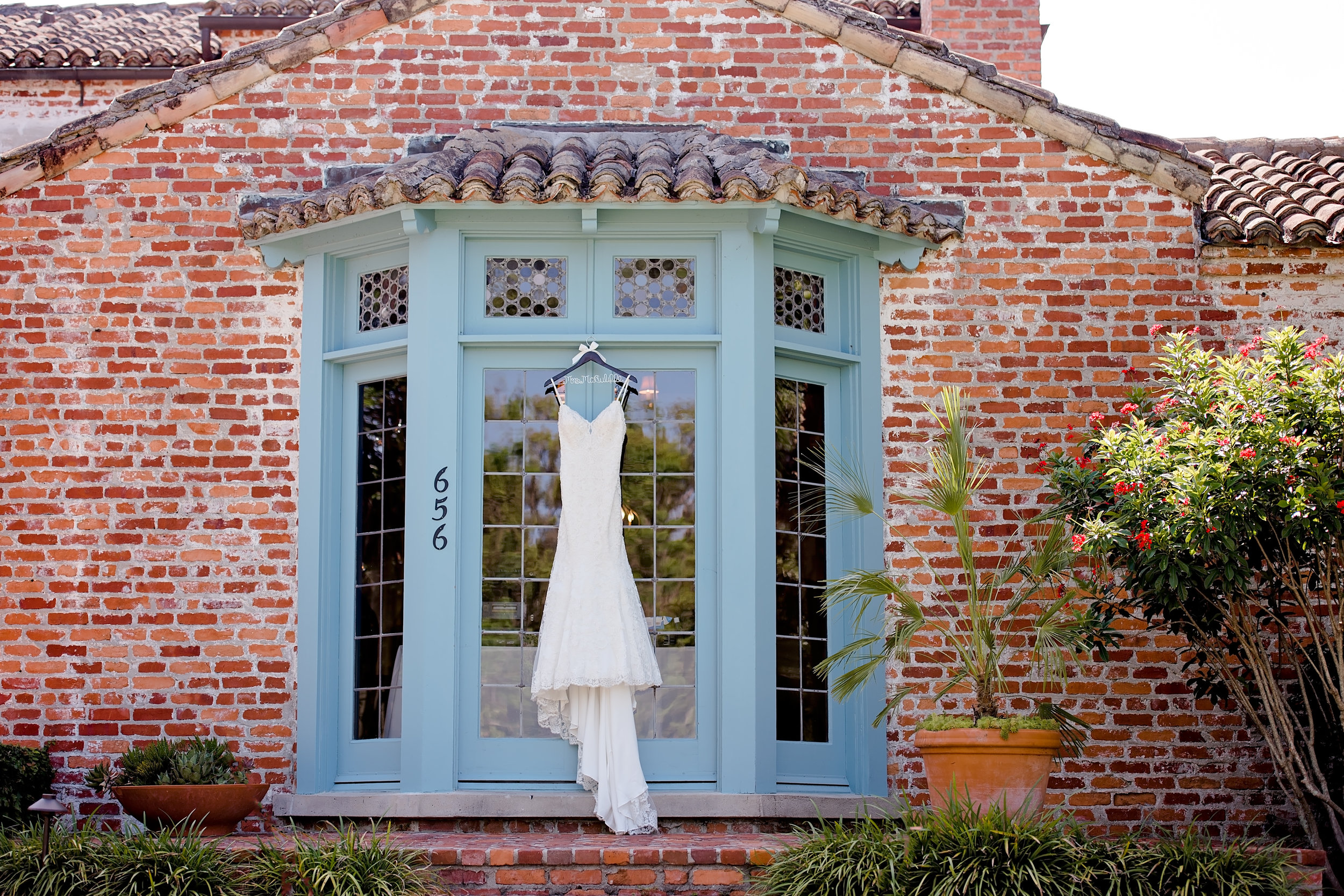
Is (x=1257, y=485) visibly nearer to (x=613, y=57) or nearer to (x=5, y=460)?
(x=613, y=57)

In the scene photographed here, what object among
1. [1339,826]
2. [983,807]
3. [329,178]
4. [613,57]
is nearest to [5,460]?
[329,178]

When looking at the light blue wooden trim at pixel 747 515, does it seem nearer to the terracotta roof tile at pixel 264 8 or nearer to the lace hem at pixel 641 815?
→ the lace hem at pixel 641 815

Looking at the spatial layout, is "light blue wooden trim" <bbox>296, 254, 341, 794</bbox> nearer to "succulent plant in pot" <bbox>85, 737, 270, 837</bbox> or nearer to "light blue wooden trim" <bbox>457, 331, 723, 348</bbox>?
"succulent plant in pot" <bbox>85, 737, 270, 837</bbox>

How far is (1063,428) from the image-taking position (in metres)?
8.40

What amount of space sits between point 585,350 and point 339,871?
2950 mm

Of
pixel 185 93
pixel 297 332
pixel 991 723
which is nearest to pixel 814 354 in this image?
pixel 991 723

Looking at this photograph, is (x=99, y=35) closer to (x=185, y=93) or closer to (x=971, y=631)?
(x=185, y=93)

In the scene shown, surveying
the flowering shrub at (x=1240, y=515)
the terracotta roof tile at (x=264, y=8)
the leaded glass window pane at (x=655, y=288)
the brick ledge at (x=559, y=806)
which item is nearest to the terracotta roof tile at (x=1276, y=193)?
the flowering shrub at (x=1240, y=515)

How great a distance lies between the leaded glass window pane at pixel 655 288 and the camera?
8.15 metres

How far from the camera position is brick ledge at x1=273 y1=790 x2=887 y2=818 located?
296 inches

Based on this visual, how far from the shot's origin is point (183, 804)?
284 inches

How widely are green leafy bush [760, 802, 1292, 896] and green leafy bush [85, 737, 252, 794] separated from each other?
2883 millimetres

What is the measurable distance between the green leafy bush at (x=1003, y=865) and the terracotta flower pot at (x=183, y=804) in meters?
2.69

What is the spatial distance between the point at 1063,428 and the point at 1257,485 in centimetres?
172
